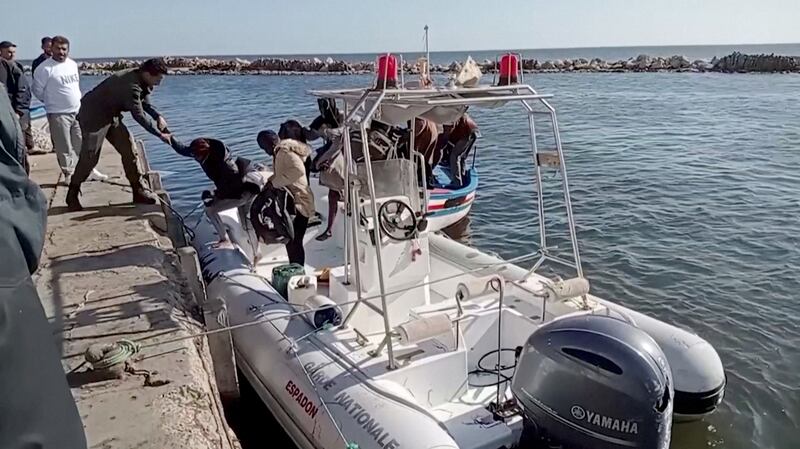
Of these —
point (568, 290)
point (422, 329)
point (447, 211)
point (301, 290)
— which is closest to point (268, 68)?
point (447, 211)

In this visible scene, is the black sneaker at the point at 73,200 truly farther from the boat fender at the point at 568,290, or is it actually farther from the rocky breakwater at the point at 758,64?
the rocky breakwater at the point at 758,64

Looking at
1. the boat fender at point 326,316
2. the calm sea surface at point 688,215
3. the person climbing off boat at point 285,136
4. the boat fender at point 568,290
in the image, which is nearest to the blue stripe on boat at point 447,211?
the calm sea surface at point 688,215

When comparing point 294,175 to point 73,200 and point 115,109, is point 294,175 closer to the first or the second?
point 115,109

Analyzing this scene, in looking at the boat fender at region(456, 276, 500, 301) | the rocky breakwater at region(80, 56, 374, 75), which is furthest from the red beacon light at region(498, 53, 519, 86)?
the rocky breakwater at region(80, 56, 374, 75)

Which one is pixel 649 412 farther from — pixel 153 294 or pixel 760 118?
pixel 760 118

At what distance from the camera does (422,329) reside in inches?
160

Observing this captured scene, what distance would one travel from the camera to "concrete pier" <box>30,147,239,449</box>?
3.17 metres

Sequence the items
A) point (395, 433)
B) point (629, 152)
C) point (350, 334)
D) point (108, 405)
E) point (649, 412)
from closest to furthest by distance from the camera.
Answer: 1. point (649, 412)
2. point (108, 405)
3. point (395, 433)
4. point (350, 334)
5. point (629, 152)

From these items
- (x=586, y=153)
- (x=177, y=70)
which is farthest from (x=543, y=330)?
(x=177, y=70)

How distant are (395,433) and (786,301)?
19.2 feet

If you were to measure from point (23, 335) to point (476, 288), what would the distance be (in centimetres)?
411

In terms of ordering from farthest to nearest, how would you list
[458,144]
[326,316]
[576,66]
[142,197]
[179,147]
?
[576,66]
[458,144]
[142,197]
[179,147]
[326,316]

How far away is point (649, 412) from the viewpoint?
304 cm

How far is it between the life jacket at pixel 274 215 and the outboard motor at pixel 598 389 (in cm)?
311
